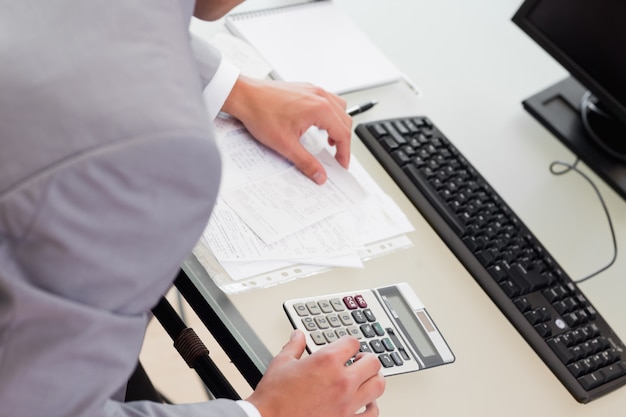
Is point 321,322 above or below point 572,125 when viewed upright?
below

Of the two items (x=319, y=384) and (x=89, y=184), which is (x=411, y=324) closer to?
(x=319, y=384)

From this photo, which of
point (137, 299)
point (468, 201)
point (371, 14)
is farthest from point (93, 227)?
point (371, 14)

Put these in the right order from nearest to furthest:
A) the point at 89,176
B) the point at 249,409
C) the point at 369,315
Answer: the point at 89,176 < the point at 249,409 < the point at 369,315

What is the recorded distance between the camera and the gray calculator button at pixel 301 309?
794 mm

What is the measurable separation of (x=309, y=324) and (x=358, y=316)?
2.3 inches

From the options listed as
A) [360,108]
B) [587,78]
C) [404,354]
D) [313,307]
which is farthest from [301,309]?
[587,78]

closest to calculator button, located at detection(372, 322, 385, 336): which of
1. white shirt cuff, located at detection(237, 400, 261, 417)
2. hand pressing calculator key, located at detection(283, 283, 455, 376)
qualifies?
hand pressing calculator key, located at detection(283, 283, 455, 376)

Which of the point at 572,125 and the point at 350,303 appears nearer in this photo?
the point at 350,303

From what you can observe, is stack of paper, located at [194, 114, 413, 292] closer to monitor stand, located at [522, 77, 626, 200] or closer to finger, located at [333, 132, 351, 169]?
finger, located at [333, 132, 351, 169]

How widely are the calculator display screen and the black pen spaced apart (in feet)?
1.00

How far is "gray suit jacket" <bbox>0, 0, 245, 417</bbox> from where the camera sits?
16.7 inches

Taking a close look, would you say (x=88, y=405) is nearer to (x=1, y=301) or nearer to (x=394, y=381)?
(x=1, y=301)

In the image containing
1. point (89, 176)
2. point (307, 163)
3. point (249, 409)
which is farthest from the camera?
point (307, 163)

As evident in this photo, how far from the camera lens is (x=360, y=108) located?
3.49ft
